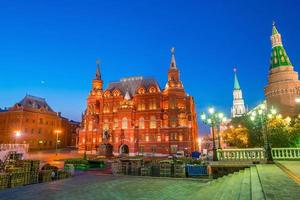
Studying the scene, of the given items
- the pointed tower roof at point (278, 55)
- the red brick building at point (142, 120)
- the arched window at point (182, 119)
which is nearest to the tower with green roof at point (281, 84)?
the pointed tower roof at point (278, 55)

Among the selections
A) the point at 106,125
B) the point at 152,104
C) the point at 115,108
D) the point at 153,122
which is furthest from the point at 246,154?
the point at 106,125

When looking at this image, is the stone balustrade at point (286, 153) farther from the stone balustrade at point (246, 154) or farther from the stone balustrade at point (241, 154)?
the stone balustrade at point (241, 154)

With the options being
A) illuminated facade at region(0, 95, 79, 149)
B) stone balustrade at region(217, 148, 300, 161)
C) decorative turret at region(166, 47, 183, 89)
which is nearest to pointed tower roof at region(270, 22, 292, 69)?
decorative turret at region(166, 47, 183, 89)

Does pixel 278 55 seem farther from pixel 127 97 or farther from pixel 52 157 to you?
pixel 52 157

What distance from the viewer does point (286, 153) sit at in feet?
65.7

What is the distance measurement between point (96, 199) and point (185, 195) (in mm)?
4412

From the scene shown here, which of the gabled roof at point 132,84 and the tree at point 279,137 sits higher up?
the gabled roof at point 132,84

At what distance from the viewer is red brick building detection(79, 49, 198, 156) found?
2271 inches

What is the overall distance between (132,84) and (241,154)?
5543cm

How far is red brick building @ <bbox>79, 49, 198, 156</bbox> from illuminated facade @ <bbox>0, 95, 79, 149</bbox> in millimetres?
13159

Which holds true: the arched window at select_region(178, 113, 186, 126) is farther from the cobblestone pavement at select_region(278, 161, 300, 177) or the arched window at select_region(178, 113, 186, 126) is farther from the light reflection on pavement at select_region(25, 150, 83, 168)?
the cobblestone pavement at select_region(278, 161, 300, 177)

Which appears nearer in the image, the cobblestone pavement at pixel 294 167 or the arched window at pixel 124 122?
the cobblestone pavement at pixel 294 167

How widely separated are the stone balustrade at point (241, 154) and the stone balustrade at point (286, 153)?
7.87 ft

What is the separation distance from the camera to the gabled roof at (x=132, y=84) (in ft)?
221
